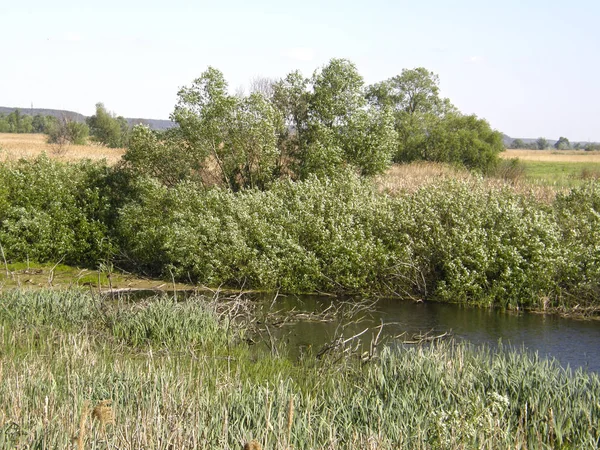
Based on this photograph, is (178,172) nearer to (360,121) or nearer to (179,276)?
(179,276)

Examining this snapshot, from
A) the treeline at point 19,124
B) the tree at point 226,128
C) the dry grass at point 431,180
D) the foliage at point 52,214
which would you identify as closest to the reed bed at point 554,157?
the dry grass at point 431,180

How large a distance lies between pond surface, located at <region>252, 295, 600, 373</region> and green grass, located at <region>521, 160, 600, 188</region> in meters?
13.8

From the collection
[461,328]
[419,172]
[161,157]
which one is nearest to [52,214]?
[161,157]

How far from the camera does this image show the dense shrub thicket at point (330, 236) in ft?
59.1

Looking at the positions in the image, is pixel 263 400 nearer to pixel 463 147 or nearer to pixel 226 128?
pixel 226 128

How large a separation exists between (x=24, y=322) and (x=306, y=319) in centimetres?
621

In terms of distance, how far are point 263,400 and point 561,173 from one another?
36.8 metres

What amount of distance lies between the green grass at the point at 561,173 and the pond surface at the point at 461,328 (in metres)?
13.8

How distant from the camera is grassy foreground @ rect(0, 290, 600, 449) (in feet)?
18.5

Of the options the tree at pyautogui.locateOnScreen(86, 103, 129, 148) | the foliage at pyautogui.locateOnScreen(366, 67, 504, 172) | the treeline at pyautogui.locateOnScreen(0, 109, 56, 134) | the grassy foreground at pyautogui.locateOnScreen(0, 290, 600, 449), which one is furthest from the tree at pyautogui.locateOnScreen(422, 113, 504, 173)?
the treeline at pyautogui.locateOnScreen(0, 109, 56, 134)

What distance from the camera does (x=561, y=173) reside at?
40188mm

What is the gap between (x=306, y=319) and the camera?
611 inches

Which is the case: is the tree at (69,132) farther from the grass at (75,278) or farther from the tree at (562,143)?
the tree at (562,143)

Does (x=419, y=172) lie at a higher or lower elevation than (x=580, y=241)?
higher
